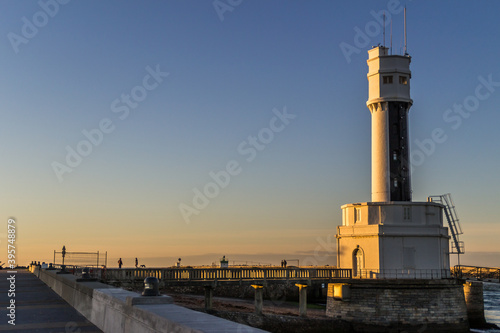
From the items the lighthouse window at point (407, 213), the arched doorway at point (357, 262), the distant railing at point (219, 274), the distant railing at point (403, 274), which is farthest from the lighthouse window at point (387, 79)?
the distant railing at point (219, 274)

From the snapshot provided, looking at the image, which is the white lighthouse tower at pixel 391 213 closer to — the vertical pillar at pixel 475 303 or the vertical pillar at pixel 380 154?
the vertical pillar at pixel 380 154

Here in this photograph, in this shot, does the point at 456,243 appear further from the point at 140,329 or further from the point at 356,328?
the point at 140,329

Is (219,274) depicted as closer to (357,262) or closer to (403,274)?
(357,262)

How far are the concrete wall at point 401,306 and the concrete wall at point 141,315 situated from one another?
32.8 m

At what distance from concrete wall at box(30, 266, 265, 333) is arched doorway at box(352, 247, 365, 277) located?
115 feet

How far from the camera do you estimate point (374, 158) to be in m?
50.1

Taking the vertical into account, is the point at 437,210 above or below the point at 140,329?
above

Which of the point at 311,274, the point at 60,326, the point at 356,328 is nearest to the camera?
the point at 60,326

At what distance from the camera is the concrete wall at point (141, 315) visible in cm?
729

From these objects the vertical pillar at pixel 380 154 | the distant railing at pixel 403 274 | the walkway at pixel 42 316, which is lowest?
the distant railing at pixel 403 274

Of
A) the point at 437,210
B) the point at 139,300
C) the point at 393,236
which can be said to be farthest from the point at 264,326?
the point at 139,300

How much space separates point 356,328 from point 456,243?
1421 centimetres

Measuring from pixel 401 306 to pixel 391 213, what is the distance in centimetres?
778

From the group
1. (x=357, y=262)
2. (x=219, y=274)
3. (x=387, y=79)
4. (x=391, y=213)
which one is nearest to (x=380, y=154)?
(x=391, y=213)
